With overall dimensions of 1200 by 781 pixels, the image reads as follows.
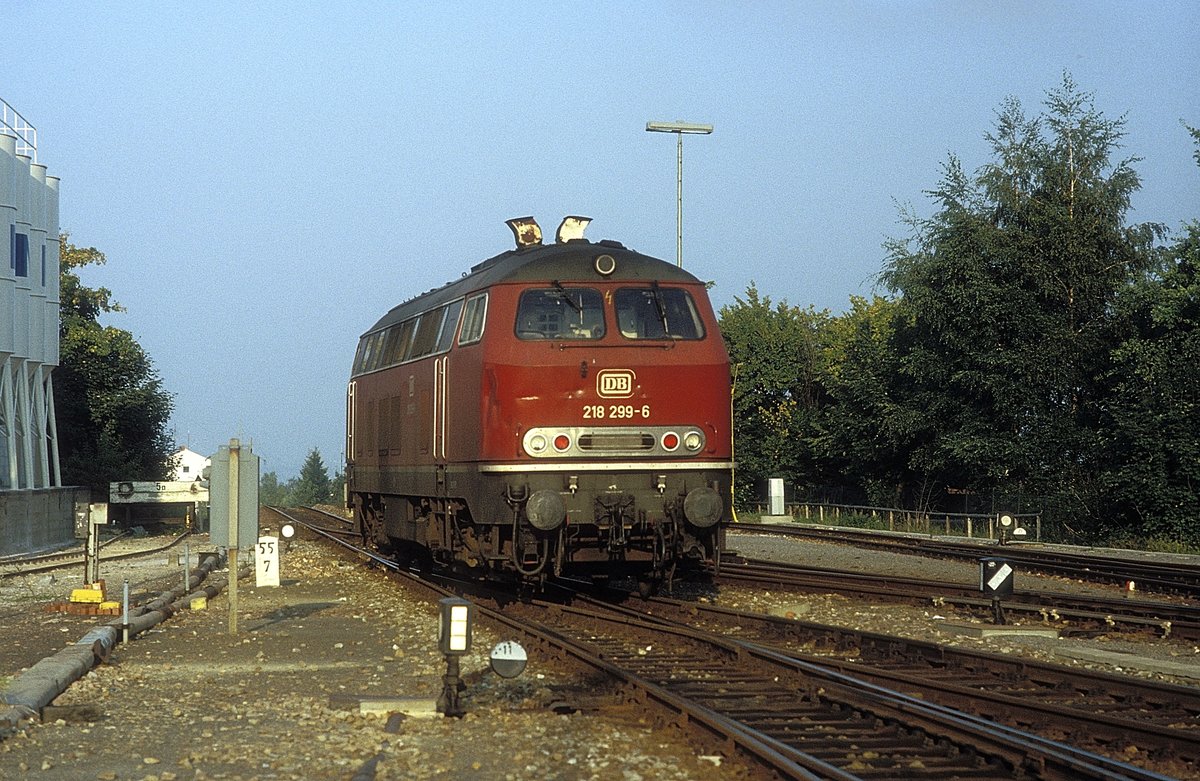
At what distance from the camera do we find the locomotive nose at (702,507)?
1506cm

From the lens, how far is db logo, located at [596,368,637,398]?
15.2 m

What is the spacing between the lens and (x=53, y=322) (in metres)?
44.0

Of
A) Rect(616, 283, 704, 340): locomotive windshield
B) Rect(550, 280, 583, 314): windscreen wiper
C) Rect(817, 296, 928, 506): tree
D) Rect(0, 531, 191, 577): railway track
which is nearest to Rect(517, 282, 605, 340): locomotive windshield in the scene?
Rect(550, 280, 583, 314): windscreen wiper

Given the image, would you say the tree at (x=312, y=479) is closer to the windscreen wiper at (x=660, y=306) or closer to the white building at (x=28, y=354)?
the white building at (x=28, y=354)

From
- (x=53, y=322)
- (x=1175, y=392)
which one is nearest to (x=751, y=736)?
(x=1175, y=392)

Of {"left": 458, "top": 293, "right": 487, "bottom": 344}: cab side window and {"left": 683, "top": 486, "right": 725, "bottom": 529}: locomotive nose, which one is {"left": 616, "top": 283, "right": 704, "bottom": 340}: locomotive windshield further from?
{"left": 683, "top": 486, "right": 725, "bottom": 529}: locomotive nose

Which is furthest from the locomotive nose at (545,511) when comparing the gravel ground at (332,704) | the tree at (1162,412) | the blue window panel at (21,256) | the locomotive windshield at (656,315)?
the blue window panel at (21,256)

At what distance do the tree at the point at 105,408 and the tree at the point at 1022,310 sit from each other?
3205 cm

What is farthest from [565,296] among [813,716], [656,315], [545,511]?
[813,716]

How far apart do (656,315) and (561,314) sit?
3.56ft

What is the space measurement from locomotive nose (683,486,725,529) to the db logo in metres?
1.29

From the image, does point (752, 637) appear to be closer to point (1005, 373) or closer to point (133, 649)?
point (133, 649)

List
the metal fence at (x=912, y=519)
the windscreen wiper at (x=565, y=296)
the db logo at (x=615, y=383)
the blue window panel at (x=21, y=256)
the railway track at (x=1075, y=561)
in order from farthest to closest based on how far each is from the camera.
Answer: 1. the blue window panel at (x=21, y=256)
2. the metal fence at (x=912, y=519)
3. the railway track at (x=1075, y=561)
4. the windscreen wiper at (x=565, y=296)
5. the db logo at (x=615, y=383)

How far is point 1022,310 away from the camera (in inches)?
1585
